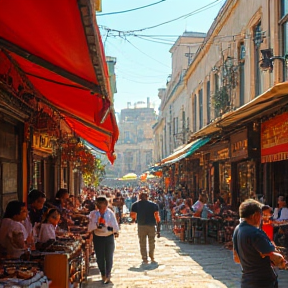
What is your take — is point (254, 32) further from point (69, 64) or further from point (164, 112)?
point (164, 112)

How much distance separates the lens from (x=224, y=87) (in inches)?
652

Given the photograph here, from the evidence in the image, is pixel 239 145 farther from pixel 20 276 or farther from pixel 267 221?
pixel 20 276

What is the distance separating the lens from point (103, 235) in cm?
823

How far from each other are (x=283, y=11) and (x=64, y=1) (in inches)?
373

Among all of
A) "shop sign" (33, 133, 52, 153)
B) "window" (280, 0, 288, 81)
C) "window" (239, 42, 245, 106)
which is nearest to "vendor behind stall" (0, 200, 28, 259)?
"shop sign" (33, 133, 52, 153)

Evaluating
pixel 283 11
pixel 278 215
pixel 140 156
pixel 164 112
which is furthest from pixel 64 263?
pixel 140 156

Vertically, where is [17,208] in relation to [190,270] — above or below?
above

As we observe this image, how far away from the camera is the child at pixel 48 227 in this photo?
6.34 metres

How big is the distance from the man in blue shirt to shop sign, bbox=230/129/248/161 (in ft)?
23.2

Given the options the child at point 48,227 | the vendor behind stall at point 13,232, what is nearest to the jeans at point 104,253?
the child at point 48,227

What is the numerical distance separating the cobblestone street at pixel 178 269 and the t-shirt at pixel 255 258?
3317 mm

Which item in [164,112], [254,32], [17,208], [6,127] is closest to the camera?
[17,208]

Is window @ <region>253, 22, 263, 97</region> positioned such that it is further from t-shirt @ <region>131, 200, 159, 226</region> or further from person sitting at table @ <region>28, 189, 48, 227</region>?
person sitting at table @ <region>28, 189, 48, 227</region>

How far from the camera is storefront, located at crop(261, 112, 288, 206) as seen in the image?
365 inches
